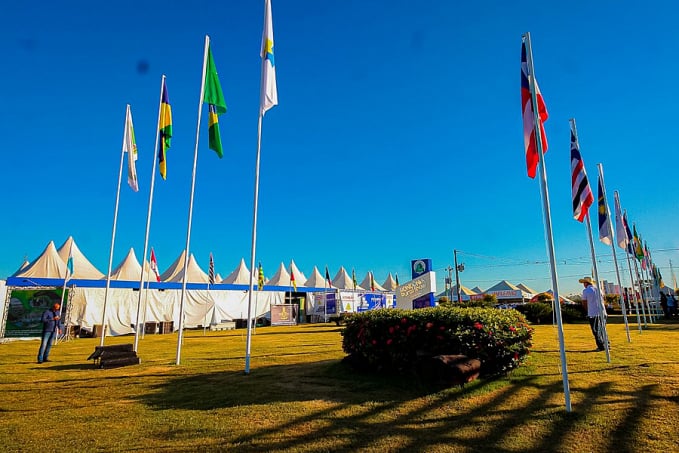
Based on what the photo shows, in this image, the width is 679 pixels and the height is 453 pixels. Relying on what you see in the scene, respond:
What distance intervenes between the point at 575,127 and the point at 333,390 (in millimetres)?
8364

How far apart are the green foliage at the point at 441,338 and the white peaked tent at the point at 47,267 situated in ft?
91.2

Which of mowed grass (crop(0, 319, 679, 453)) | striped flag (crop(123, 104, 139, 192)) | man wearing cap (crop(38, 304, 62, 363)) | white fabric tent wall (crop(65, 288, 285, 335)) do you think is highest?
striped flag (crop(123, 104, 139, 192))

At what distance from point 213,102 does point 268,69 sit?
2288 mm

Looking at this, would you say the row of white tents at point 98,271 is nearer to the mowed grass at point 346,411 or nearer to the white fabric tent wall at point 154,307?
the white fabric tent wall at point 154,307

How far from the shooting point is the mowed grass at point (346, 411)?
4.23 m

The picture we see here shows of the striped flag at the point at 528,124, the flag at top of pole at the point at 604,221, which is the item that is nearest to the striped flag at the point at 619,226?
the flag at top of pole at the point at 604,221

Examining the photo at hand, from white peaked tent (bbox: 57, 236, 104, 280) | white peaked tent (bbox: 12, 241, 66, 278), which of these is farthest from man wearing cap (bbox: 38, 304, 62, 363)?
white peaked tent (bbox: 57, 236, 104, 280)

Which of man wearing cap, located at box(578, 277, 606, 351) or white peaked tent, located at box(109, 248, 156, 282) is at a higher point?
white peaked tent, located at box(109, 248, 156, 282)

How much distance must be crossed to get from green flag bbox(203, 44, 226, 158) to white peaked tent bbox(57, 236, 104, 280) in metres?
23.9

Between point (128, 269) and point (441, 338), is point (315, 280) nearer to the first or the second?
point (128, 269)

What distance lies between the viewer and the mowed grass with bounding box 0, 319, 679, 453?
13.9 feet

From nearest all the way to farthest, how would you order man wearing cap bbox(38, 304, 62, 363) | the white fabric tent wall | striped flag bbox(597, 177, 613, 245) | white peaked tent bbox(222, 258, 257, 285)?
man wearing cap bbox(38, 304, 62, 363) < striped flag bbox(597, 177, 613, 245) < the white fabric tent wall < white peaked tent bbox(222, 258, 257, 285)

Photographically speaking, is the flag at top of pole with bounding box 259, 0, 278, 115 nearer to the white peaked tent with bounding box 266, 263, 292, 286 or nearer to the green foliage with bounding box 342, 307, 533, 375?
the green foliage with bounding box 342, 307, 533, 375

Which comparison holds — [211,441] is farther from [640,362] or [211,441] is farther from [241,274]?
[241,274]
